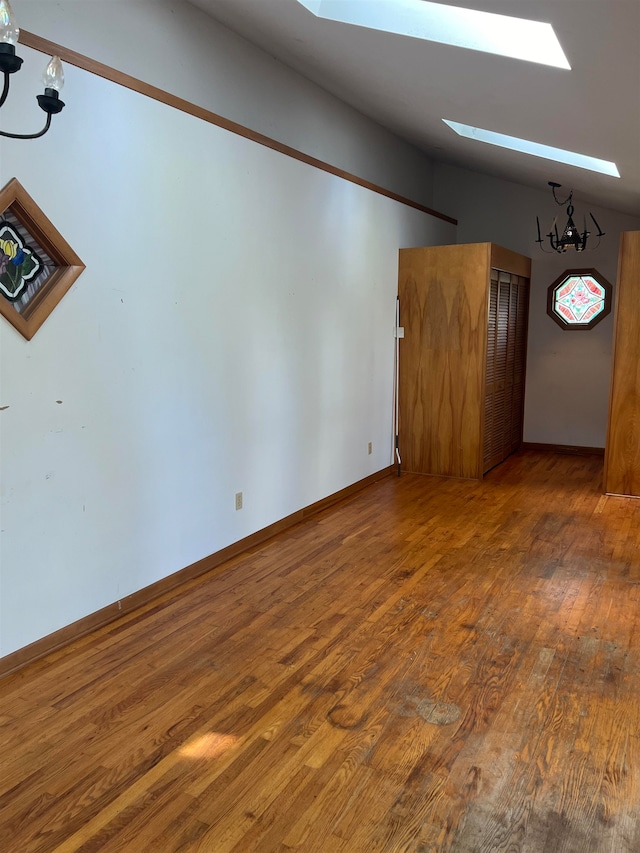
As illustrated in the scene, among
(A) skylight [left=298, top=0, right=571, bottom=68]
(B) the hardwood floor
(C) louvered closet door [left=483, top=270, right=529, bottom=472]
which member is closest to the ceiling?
(A) skylight [left=298, top=0, right=571, bottom=68]

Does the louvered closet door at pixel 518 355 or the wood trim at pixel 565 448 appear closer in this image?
the louvered closet door at pixel 518 355

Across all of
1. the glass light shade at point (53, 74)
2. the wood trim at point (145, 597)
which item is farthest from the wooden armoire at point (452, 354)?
the glass light shade at point (53, 74)

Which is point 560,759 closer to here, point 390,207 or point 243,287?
point 243,287

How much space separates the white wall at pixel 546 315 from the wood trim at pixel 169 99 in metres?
2.35

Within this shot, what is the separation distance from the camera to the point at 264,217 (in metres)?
4.00

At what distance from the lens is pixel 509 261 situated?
6152mm

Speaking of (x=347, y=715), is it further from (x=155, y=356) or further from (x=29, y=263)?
(x=29, y=263)

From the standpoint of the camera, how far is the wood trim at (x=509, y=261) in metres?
5.71

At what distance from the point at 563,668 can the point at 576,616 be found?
54 cm

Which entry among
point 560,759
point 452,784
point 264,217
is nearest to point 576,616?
point 560,759

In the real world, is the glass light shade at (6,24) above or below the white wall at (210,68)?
below

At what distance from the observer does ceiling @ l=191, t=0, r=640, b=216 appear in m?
2.32

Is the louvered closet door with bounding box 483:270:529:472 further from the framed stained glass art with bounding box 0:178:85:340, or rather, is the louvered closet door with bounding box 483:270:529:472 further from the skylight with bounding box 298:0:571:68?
the framed stained glass art with bounding box 0:178:85:340

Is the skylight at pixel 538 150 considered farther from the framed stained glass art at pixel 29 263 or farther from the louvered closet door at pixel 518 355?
the framed stained glass art at pixel 29 263
